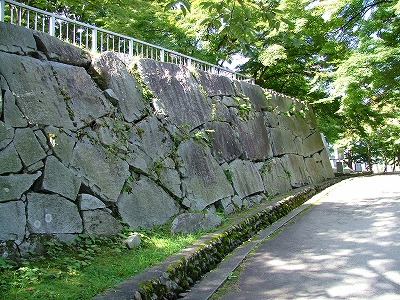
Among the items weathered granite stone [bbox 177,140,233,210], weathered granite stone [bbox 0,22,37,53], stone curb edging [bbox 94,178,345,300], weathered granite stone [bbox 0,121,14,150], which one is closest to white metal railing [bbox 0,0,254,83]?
weathered granite stone [bbox 0,22,37,53]

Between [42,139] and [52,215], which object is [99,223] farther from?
[42,139]

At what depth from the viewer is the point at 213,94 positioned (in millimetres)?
10039

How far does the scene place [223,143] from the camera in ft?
30.8

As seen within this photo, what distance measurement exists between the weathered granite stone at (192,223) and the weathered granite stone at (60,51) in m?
3.17

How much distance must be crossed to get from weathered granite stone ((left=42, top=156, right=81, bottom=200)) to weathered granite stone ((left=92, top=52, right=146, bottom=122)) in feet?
6.12

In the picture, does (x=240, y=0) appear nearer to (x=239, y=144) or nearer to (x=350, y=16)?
(x=239, y=144)

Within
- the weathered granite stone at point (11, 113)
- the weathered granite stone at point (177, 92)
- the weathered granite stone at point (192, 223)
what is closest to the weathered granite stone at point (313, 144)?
the weathered granite stone at point (177, 92)

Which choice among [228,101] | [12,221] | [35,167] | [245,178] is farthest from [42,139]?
[228,101]

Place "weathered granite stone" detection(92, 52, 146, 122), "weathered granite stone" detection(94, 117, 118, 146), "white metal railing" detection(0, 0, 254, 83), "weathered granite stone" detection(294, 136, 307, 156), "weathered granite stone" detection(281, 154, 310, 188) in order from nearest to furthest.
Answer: "weathered granite stone" detection(94, 117, 118, 146)
"white metal railing" detection(0, 0, 254, 83)
"weathered granite stone" detection(92, 52, 146, 122)
"weathered granite stone" detection(281, 154, 310, 188)
"weathered granite stone" detection(294, 136, 307, 156)

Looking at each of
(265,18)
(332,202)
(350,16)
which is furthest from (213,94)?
(350,16)

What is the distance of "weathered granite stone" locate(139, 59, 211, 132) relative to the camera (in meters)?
7.95

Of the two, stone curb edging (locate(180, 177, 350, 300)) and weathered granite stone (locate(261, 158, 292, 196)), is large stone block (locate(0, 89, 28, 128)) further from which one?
weathered granite stone (locate(261, 158, 292, 196))

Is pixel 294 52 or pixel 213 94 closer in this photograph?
pixel 213 94

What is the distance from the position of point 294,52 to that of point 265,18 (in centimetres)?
1268
